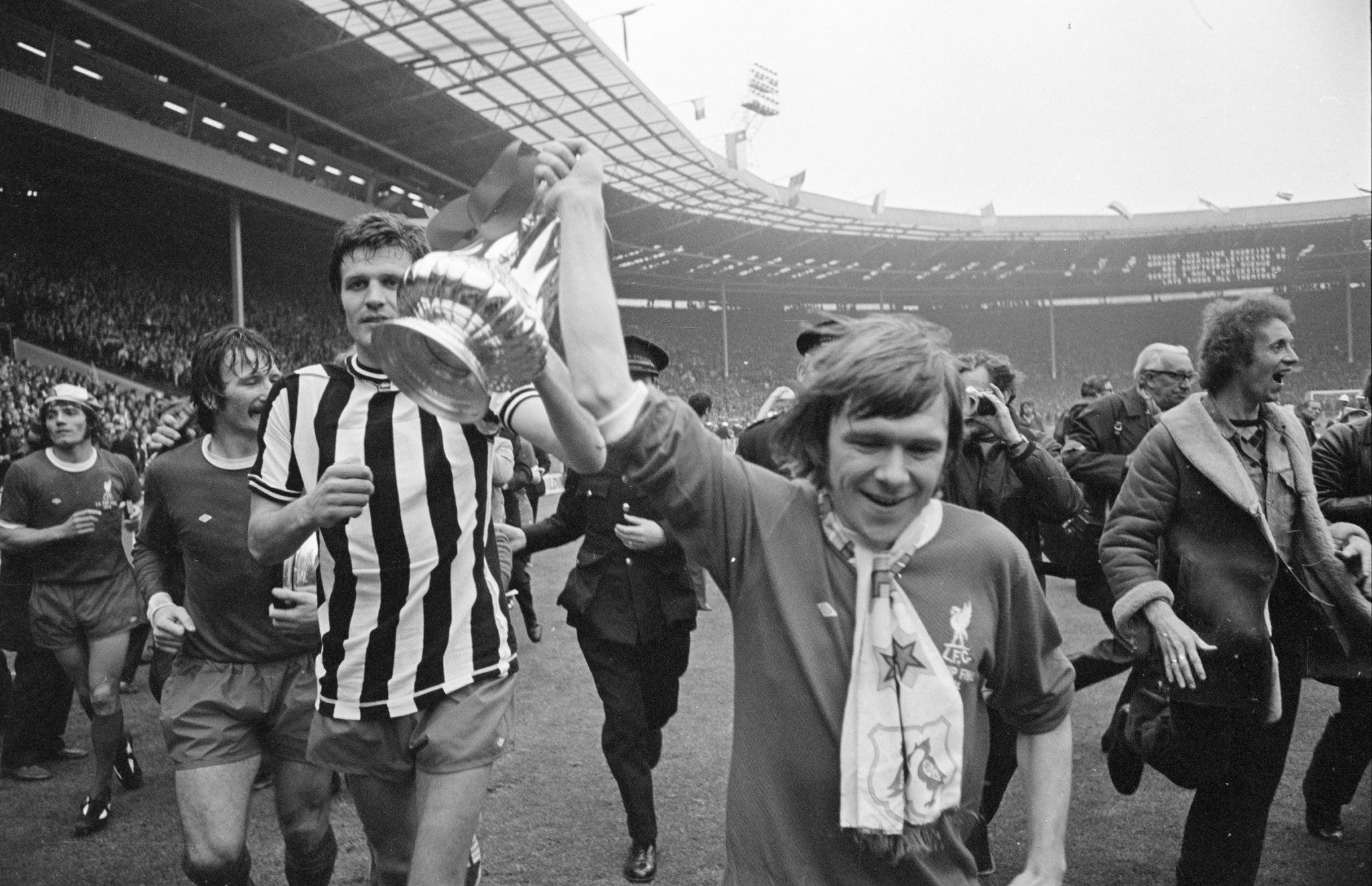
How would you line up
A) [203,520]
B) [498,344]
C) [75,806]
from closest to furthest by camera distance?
[498,344] < [203,520] < [75,806]

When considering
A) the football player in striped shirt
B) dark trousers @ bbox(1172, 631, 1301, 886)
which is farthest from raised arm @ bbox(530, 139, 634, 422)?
dark trousers @ bbox(1172, 631, 1301, 886)

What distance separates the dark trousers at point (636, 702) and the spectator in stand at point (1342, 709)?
2.65m

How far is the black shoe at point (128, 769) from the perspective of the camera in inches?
182

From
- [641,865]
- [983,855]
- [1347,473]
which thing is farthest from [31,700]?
[1347,473]

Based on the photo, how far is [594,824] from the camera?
4227 millimetres

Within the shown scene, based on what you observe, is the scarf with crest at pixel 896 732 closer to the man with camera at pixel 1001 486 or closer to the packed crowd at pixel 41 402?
the man with camera at pixel 1001 486

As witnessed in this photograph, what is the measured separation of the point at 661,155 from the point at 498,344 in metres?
25.9

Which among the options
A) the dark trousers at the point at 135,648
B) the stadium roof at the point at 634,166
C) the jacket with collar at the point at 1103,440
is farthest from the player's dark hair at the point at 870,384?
the stadium roof at the point at 634,166

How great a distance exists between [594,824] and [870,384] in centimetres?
331

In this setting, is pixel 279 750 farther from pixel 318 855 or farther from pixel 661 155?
pixel 661 155

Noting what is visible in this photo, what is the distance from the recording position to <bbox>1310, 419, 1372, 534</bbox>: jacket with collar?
379 centimetres

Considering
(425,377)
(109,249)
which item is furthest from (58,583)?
(109,249)

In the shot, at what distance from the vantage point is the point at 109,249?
24.3 metres

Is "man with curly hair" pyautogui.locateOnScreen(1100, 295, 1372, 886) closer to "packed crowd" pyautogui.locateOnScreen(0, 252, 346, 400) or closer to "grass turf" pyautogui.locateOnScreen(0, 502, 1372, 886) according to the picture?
"grass turf" pyautogui.locateOnScreen(0, 502, 1372, 886)
